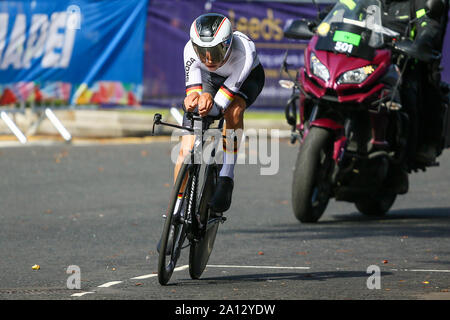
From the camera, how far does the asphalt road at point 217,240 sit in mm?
7141

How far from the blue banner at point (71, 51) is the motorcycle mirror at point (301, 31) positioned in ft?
25.6

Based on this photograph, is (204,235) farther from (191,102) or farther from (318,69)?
(318,69)

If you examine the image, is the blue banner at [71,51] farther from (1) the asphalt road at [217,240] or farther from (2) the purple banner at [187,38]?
(1) the asphalt road at [217,240]

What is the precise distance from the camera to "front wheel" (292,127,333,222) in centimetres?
1014

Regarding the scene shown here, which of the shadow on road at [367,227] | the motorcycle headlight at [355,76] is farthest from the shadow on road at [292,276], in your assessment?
the motorcycle headlight at [355,76]

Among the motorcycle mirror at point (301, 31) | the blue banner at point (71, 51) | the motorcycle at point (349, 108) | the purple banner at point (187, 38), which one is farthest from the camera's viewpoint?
the purple banner at point (187, 38)

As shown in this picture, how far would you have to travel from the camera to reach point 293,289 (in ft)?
23.3

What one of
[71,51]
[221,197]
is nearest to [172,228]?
[221,197]

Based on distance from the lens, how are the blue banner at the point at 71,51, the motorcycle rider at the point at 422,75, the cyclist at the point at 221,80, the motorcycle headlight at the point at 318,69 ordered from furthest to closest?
the blue banner at the point at 71,51 → the motorcycle rider at the point at 422,75 → the motorcycle headlight at the point at 318,69 → the cyclist at the point at 221,80

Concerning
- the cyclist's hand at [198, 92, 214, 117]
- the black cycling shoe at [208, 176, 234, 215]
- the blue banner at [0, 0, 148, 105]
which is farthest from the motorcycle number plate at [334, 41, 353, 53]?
the blue banner at [0, 0, 148, 105]

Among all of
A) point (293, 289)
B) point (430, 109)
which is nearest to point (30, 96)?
point (430, 109)

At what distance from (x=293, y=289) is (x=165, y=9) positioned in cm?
1273

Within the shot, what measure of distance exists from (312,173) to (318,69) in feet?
3.57
